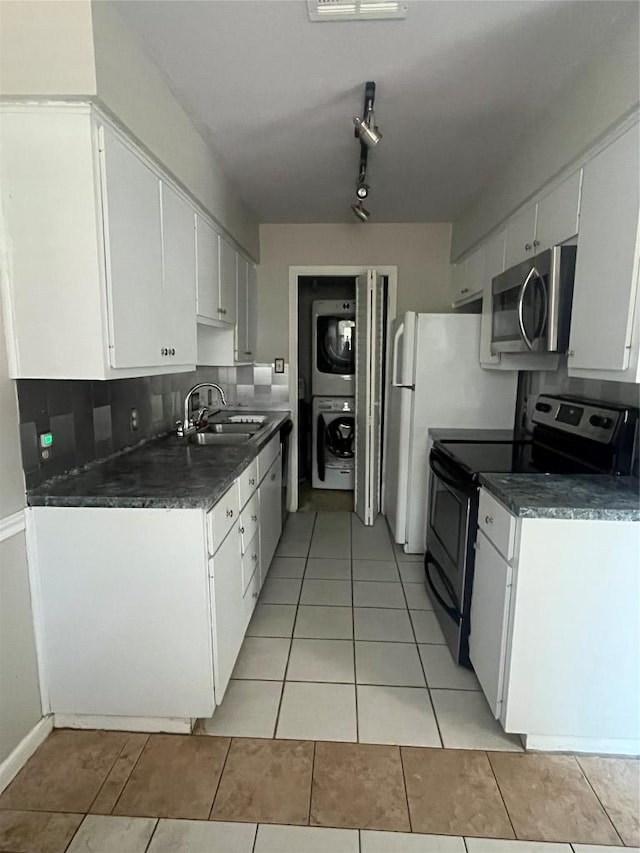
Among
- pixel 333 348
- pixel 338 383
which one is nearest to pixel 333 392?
pixel 338 383

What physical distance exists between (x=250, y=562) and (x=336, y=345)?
9.12 feet

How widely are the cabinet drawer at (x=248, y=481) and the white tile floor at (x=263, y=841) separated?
42.7 inches

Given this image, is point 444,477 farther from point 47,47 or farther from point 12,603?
point 47,47

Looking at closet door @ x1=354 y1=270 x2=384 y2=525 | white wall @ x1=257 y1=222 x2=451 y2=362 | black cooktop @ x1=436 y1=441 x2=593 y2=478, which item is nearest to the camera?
black cooktop @ x1=436 y1=441 x2=593 y2=478

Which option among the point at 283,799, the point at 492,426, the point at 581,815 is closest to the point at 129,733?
the point at 283,799

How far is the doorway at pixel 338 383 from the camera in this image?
355cm

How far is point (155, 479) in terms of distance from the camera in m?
1.75

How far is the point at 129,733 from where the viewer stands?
1696 millimetres

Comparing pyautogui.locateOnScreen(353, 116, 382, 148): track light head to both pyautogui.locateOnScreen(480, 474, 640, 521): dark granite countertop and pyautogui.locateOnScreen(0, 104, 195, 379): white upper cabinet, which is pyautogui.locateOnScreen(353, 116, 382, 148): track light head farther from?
pyautogui.locateOnScreen(480, 474, 640, 521): dark granite countertop

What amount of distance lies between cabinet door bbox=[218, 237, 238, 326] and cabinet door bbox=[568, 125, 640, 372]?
1841 mm

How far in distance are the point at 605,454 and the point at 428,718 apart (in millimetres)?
1242

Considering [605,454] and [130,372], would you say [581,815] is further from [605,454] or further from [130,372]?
[130,372]

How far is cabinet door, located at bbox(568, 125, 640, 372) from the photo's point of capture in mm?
1428

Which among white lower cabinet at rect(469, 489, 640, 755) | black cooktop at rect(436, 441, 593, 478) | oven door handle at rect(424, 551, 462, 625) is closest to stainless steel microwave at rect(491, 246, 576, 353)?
black cooktop at rect(436, 441, 593, 478)
